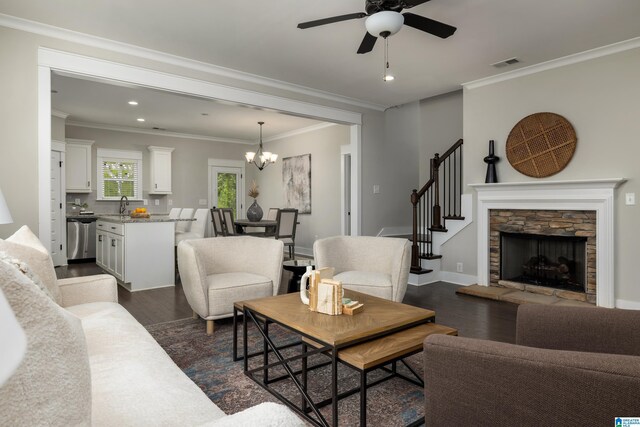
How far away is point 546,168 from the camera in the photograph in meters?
4.39

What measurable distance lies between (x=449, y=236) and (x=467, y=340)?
441 centimetres

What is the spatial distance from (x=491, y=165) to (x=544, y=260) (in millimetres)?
1318

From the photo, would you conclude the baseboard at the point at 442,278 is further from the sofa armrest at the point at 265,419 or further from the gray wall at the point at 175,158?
the gray wall at the point at 175,158

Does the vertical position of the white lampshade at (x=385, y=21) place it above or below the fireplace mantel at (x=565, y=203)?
above

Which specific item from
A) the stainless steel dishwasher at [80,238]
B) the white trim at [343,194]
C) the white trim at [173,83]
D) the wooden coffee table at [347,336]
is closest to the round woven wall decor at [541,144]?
the white trim at [173,83]

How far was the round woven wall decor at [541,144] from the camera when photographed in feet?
13.9

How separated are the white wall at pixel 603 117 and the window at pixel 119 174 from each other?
23.5ft

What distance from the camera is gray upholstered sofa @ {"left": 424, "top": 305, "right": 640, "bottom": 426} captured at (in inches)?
37.6

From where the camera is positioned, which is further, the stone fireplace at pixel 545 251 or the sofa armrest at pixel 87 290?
the stone fireplace at pixel 545 251

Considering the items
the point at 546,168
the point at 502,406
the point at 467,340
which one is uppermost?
the point at 546,168

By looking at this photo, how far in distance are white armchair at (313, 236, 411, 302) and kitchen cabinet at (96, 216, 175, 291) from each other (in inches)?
96.1

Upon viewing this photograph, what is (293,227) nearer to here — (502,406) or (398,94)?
(398,94)

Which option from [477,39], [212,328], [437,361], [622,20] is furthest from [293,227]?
[437,361]

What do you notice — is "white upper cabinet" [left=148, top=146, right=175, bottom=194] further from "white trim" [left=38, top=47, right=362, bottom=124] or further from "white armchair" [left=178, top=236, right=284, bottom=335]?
"white armchair" [left=178, top=236, right=284, bottom=335]
